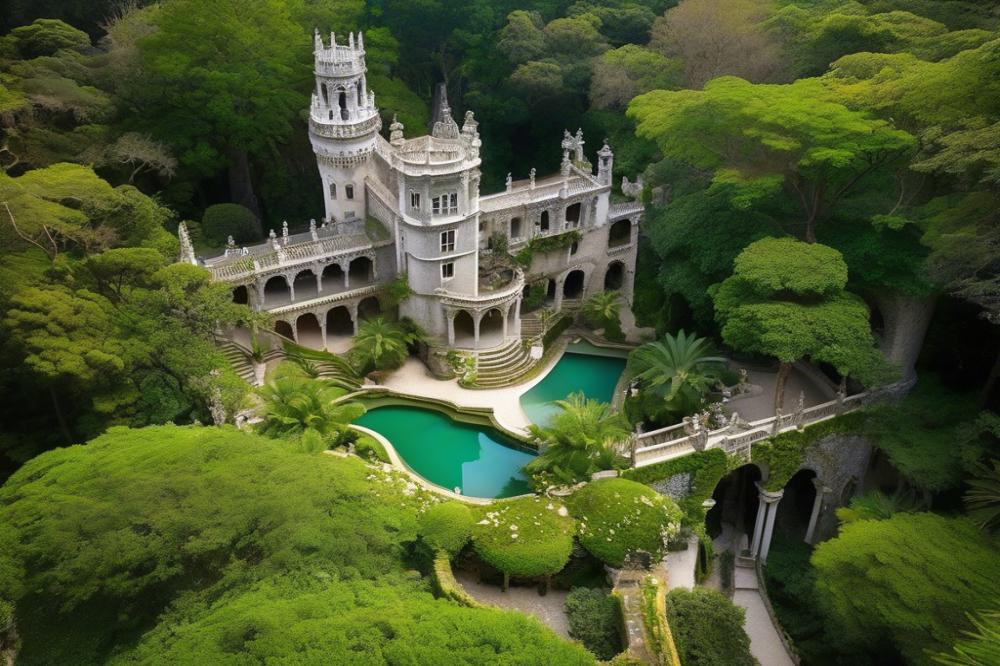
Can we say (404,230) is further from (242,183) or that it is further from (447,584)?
(447,584)

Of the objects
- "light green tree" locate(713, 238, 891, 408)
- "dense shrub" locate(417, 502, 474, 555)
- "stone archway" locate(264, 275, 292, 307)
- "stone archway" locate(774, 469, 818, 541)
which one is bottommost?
"stone archway" locate(774, 469, 818, 541)

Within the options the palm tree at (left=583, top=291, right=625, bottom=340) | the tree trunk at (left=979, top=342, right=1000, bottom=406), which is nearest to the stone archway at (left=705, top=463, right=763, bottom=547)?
the tree trunk at (left=979, top=342, right=1000, bottom=406)

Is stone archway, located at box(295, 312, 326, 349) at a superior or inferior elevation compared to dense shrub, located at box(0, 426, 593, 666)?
inferior

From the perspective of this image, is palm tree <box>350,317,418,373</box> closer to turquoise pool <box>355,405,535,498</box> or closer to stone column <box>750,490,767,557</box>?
turquoise pool <box>355,405,535,498</box>

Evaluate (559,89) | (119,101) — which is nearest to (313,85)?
(119,101)

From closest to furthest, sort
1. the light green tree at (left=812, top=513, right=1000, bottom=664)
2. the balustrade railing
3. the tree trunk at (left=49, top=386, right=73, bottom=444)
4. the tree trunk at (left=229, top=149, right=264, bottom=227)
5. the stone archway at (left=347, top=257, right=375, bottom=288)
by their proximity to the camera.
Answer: the light green tree at (left=812, top=513, right=1000, bottom=664) → the balustrade railing → the tree trunk at (left=49, top=386, right=73, bottom=444) → the stone archway at (left=347, top=257, right=375, bottom=288) → the tree trunk at (left=229, top=149, right=264, bottom=227)

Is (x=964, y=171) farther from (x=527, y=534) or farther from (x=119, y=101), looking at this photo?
(x=119, y=101)
